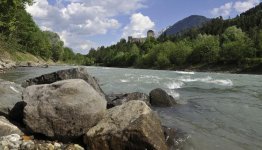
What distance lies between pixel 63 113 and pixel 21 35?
301ft

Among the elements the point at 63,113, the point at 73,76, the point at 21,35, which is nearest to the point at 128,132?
the point at 63,113

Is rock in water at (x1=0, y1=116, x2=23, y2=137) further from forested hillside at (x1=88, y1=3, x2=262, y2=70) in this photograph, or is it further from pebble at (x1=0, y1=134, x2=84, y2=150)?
forested hillside at (x1=88, y1=3, x2=262, y2=70)

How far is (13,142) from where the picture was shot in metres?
10.4

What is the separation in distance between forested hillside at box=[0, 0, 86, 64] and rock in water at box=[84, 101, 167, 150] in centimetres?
4350

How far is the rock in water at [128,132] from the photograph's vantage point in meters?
10.4

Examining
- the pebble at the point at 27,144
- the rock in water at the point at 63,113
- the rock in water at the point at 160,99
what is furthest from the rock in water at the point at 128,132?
the rock in water at the point at 160,99

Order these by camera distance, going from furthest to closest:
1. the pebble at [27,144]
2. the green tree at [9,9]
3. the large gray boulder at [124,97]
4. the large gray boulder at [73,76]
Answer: the green tree at [9,9] → the large gray boulder at [124,97] → the large gray boulder at [73,76] → the pebble at [27,144]

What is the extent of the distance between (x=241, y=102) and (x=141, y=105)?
13.2 metres

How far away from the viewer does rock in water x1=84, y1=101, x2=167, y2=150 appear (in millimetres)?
10398

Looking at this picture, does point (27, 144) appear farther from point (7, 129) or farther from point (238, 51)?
point (238, 51)

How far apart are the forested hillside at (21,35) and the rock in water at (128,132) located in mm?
43504

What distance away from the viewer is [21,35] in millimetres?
97562

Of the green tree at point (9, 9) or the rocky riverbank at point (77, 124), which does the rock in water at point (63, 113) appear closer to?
the rocky riverbank at point (77, 124)

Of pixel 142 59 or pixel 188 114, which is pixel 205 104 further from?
pixel 142 59
